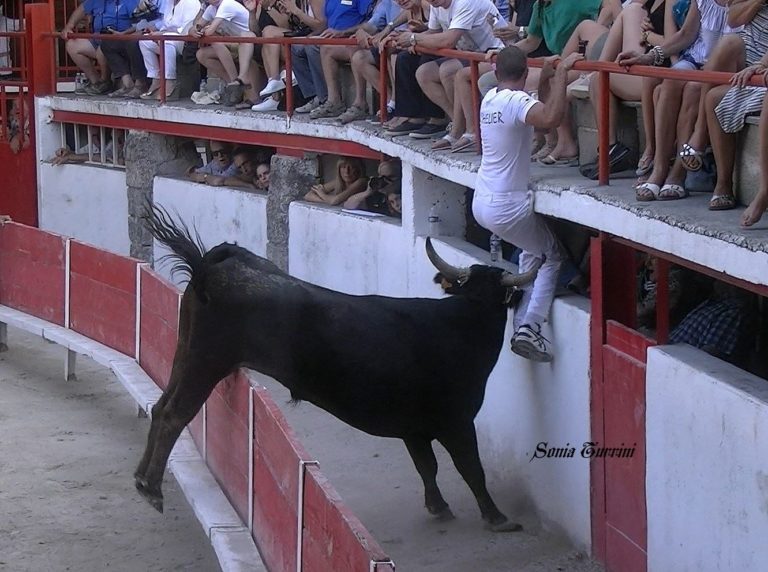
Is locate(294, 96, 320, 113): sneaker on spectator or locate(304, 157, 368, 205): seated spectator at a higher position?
locate(294, 96, 320, 113): sneaker on spectator

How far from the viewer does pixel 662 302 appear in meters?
6.20

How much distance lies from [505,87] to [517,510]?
2346mm

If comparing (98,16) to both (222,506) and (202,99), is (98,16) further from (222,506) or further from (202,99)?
(222,506)

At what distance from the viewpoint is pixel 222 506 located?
23.3ft

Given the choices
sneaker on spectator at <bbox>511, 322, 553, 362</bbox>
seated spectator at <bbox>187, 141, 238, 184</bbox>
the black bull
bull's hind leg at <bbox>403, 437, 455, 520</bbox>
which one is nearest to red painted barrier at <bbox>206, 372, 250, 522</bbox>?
the black bull

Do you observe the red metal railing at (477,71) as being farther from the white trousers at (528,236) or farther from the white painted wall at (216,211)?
the white painted wall at (216,211)

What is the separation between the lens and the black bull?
7.27m

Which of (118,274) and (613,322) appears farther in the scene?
(118,274)

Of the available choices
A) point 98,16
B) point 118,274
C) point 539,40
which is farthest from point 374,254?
point 98,16

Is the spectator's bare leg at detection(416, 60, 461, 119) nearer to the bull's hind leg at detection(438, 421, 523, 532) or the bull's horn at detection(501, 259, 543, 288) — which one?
the bull's horn at detection(501, 259, 543, 288)

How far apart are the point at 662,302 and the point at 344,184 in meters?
5.89

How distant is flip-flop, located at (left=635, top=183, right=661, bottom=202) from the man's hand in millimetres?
534

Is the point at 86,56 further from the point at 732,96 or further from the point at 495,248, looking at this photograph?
the point at 732,96

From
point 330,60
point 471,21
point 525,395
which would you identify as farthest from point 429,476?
point 330,60
